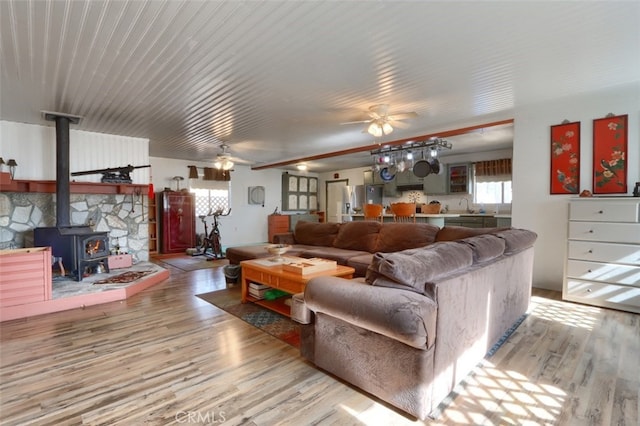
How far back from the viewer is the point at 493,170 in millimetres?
6465

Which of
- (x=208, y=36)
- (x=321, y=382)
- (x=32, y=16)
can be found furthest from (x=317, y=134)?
(x=321, y=382)

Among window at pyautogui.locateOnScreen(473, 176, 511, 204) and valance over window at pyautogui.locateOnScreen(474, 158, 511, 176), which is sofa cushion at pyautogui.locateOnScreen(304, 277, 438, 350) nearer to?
valance over window at pyautogui.locateOnScreen(474, 158, 511, 176)

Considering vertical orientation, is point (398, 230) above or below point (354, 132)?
below

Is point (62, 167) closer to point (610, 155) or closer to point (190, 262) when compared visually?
point (190, 262)

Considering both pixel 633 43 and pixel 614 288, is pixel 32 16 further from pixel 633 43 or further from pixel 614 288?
pixel 614 288

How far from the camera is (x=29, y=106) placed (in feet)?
12.4

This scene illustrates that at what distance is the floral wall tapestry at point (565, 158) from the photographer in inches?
147

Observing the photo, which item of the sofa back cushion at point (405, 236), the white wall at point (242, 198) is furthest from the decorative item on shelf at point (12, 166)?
the sofa back cushion at point (405, 236)

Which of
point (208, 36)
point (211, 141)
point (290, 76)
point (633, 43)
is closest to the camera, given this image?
point (208, 36)

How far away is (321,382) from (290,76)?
8.89 ft

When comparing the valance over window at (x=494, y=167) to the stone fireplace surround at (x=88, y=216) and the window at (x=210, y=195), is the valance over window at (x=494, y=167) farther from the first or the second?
the stone fireplace surround at (x=88, y=216)

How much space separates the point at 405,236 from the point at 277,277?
1.83m

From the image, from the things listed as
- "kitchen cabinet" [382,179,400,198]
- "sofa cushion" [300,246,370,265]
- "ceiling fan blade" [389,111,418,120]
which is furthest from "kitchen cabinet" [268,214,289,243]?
"ceiling fan blade" [389,111,418,120]

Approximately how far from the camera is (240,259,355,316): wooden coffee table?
280 cm
